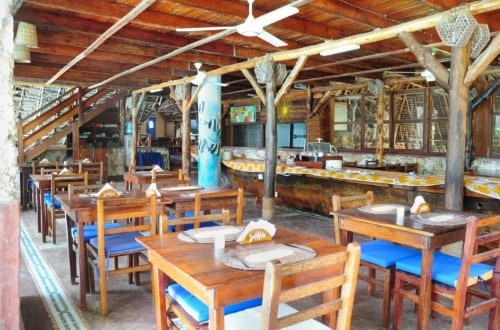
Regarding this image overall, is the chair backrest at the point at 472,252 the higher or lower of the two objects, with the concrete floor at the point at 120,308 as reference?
higher

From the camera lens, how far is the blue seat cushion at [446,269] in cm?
275

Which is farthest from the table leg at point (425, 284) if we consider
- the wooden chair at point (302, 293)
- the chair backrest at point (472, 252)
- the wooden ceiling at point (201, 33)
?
the wooden ceiling at point (201, 33)

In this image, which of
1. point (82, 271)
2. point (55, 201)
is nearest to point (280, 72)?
point (55, 201)

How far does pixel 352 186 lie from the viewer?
22.5ft

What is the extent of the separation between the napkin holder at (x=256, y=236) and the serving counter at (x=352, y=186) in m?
3.65

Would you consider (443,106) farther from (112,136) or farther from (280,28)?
(112,136)

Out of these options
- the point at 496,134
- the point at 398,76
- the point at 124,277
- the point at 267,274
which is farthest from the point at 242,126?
the point at 267,274

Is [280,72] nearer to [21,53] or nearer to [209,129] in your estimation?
[209,129]

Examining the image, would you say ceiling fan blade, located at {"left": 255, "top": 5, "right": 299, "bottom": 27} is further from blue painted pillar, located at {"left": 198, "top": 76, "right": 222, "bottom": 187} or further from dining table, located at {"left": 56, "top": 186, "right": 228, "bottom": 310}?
blue painted pillar, located at {"left": 198, "top": 76, "right": 222, "bottom": 187}

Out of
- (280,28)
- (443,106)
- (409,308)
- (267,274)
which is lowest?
(409,308)

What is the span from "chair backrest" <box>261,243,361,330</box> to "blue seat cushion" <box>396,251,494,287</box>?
112 cm

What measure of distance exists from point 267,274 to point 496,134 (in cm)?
860

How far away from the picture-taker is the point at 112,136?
17.5 m

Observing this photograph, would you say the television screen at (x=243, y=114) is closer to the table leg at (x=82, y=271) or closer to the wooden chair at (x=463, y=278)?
the table leg at (x=82, y=271)
